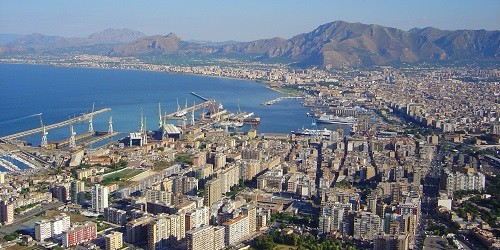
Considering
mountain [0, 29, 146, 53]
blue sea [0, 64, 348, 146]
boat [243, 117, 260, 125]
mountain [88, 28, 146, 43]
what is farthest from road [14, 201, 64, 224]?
mountain [88, 28, 146, 43]

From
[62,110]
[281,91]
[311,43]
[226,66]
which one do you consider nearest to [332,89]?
[281,91]

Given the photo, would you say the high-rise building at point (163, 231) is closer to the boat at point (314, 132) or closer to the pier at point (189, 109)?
the boat at point (314, 132)

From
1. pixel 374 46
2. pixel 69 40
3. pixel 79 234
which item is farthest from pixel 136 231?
pixel 69 40

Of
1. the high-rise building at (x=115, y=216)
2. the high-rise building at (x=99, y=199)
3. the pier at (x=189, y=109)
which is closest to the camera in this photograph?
the high-rise building at (x=115, y=216)

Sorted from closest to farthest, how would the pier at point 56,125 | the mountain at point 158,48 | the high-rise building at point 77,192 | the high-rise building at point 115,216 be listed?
1. the high-rise building at point 115,216
2. the high-rise building at point 77,192
3. the pier at point 56,125
4. the mountain at point 158,48

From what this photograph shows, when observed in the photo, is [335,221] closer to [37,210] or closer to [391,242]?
[391,242]

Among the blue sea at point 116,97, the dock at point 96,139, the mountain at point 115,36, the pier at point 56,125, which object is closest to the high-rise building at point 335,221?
the dock at point 96,139

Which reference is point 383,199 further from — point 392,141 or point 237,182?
point 392,141
